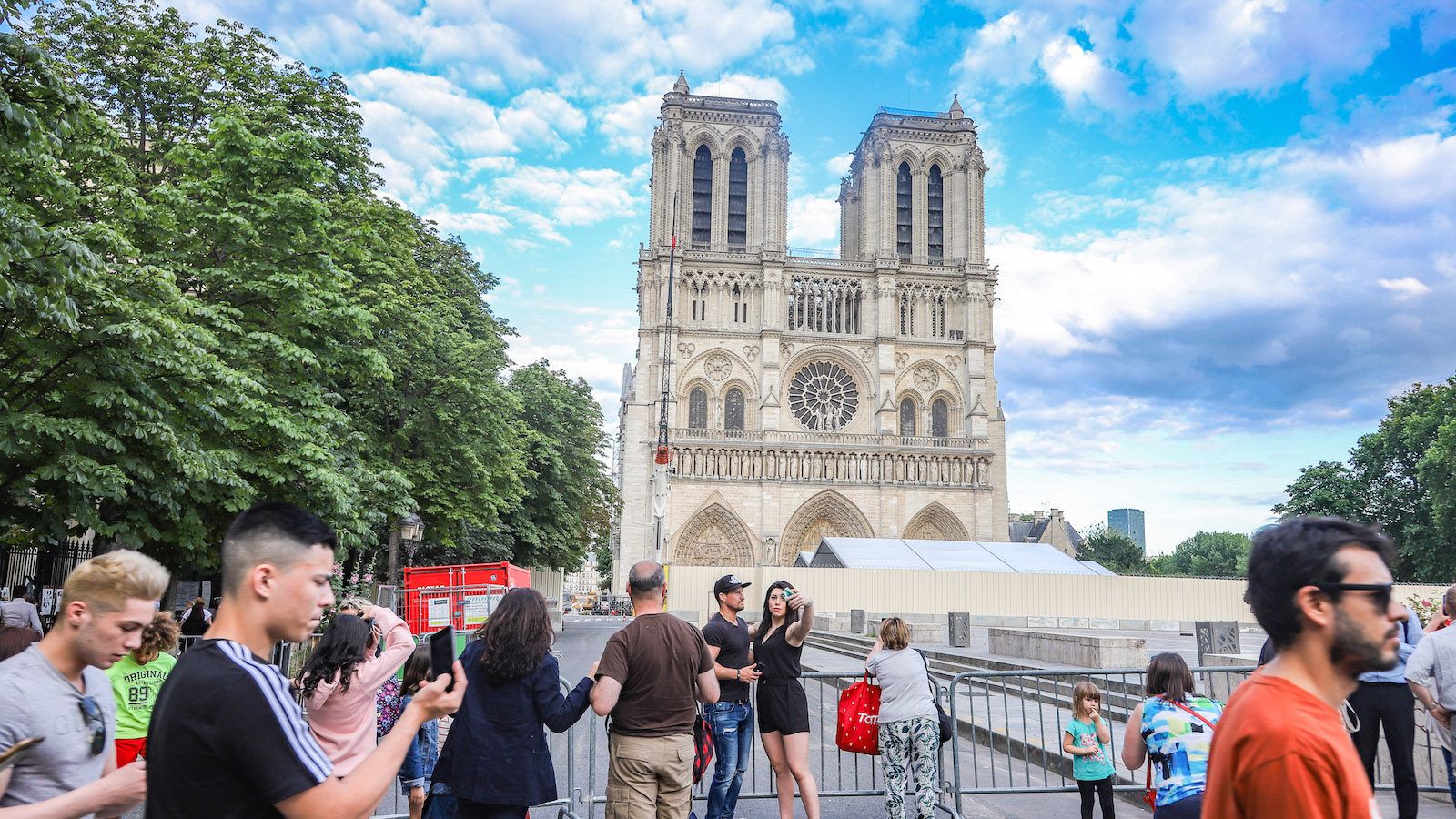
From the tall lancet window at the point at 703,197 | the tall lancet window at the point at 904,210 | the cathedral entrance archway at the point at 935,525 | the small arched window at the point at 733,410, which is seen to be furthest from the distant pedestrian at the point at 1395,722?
the tall lancet window at the point at 904,210

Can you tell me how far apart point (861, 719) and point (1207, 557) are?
250 ft

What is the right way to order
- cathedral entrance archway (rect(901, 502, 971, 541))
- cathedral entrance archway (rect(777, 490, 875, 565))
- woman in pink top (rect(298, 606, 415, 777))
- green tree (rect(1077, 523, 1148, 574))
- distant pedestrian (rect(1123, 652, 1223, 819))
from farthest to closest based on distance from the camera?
green tree (rect(1077, 523, 1148, 574)) < cathedral entrance archway (rect(901, 502, 971, 541)) < cathedral entrance archway (rect(777, 490, 875, 565)) < woman in pink top (rect(298, 606, 415, 777)) < distant pedestrian (rect(1123, 652, 1223, 819))

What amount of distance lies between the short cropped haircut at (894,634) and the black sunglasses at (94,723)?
3.86 m

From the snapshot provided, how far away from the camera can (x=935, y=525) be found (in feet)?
153

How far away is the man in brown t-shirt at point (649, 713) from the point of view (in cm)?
434

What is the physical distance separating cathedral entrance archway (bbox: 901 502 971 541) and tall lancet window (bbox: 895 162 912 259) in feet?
44.5

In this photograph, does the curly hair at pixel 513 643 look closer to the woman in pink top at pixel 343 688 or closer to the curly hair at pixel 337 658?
the woman in pink top at pixel 343 688

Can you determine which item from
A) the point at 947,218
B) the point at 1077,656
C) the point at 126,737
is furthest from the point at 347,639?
the point at 947,218

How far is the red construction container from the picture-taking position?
17.6 meters

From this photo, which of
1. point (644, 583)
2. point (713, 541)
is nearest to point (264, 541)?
point (644, 583)

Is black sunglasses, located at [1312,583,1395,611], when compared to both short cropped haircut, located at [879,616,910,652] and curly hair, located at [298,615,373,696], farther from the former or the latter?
short cropped haircut, located at [879,616,910,652]

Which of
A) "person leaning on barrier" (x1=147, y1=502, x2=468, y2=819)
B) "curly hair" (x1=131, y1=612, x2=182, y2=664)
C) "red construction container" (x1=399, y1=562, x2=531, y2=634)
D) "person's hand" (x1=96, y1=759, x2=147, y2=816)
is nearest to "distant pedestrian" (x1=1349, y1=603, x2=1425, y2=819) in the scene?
"person leaning on barrier" (x1=147, y1=502, x2=468, y2=819)

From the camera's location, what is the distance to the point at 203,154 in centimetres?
1315

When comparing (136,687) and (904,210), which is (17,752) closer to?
(136,687)
